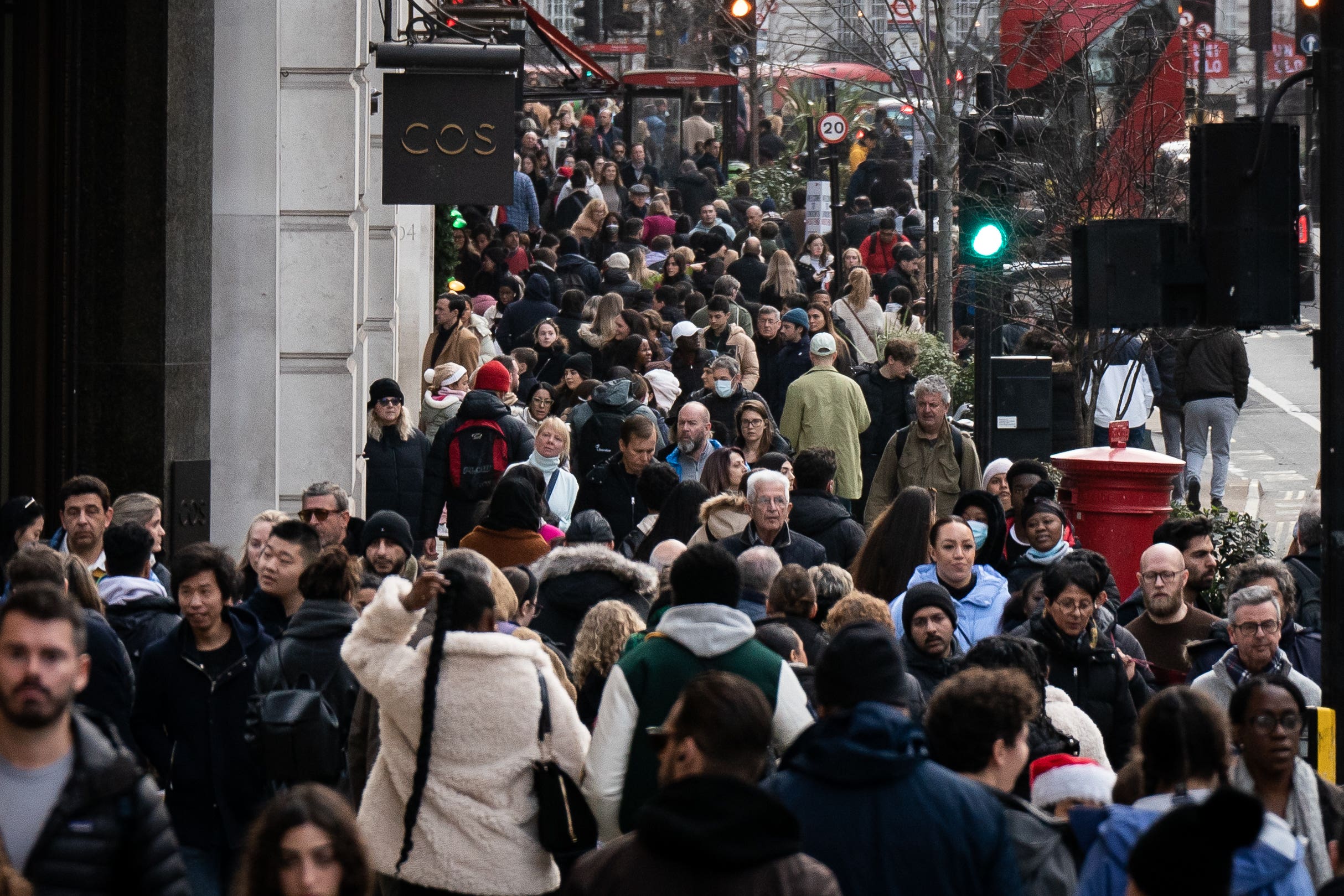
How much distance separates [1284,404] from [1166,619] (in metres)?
17.9

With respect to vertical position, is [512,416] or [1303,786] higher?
[512,416]

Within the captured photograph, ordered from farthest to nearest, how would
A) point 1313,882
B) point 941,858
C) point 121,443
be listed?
1. point 121,443
2. point 1313,882
3. point 941,858

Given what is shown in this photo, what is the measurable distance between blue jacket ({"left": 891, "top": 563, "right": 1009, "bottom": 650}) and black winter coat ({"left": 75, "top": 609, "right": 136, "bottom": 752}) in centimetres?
341

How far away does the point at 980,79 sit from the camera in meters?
14.4

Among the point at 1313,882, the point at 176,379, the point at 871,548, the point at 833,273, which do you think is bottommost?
the point at 1313,882

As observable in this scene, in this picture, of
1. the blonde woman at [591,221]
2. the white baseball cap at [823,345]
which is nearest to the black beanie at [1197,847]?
the white baseball cap at [823,345]

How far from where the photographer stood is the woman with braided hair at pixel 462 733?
604 cm

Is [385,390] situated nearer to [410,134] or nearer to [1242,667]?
[410,134]

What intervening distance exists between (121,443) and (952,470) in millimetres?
5428

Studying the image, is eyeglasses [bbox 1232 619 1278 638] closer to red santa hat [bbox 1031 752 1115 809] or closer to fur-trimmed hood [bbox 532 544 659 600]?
red santa hat [bbox 1031 752 1115 809]

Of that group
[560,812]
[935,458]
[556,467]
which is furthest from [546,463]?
[560,812]

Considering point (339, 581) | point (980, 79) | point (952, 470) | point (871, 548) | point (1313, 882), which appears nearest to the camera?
point (1313, 882)

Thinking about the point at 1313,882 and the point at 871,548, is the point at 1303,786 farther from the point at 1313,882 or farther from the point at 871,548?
the point at 871,548

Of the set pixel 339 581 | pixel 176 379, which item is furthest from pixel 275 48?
pixel 339 581
